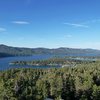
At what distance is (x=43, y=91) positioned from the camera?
166 ft

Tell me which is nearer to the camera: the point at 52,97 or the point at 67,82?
the point at 52,97

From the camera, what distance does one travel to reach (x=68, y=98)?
53000 mm

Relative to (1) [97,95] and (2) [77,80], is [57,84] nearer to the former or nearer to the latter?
(2) [77,80]

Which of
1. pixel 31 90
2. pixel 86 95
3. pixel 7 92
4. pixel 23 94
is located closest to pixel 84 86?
pixel 86 95

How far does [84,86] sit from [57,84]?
21.6 ft

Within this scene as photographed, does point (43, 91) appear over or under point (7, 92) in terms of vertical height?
under

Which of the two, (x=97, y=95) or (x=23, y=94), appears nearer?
(x=23, y=94)

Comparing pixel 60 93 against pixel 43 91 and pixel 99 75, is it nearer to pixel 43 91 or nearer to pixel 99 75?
pixel 43 91

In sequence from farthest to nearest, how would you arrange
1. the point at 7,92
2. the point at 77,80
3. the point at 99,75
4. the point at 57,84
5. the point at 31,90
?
the point at 99,75
the point at 77,80
the point at 57,84
the point at 31,90
the point at 7,92

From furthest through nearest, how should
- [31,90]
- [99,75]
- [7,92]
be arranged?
[99,75], [31,90], [7,92]

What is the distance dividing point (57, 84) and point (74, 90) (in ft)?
14.9

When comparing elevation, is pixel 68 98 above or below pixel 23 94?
below

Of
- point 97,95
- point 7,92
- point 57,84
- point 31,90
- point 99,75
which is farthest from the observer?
point 99,75

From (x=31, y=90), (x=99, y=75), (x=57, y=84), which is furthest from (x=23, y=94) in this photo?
(x=99, y=75)
